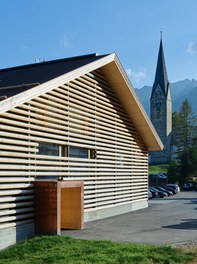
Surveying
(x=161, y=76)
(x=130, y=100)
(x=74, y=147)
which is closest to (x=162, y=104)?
(x=161, y=76)

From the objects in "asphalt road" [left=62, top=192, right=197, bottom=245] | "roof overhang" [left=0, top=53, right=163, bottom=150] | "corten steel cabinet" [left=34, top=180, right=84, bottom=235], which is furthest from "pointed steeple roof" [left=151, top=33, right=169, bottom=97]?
"corten steel cabinet" [left=34, top=180, right=84, bottom=235]

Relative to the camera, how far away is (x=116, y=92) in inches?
776

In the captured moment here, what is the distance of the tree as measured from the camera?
292ft

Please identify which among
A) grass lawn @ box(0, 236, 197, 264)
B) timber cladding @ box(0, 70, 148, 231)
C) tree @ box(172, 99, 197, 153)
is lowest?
grass lawn @ box(0, 236, 197, 264)

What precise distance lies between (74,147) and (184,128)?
77.0 meters

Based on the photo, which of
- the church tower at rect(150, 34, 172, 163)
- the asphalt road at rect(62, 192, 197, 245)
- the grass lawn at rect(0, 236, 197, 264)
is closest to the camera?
the grass lawn at rect(0, 236, 197, 264)

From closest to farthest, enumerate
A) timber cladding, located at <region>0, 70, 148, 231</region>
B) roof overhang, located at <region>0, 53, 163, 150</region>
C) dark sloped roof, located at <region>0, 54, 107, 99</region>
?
1. roof overhang, located at <region>0, 53, 163, 150</region>
2. timber cladding, located at <region>0, 70, 148, 231</region>
3. dark sloped roof, located at <region>0, 54, 107, 99</region>

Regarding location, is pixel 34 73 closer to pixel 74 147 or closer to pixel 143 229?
pixel 74 147

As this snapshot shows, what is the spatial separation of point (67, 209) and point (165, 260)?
6.29 m

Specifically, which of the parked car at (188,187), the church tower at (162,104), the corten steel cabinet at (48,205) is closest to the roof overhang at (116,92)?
the corten steel cabinet at (48,205)

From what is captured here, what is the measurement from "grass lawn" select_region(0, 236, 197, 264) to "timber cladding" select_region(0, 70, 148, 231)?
4.45ft

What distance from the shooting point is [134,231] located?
13891 millimetres

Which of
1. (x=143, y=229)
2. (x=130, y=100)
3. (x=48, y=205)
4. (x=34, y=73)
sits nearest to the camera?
(x=48, y=205)

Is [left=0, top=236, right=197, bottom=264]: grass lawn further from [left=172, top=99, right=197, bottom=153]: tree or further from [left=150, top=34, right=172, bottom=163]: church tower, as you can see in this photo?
[left=150, top=34, right=172, bottom=163]: church tower
